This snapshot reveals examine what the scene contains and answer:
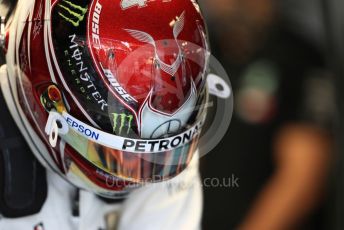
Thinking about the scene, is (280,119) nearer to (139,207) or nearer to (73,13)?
(139,207)

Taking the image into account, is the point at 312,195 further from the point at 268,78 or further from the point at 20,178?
the point at 20,178

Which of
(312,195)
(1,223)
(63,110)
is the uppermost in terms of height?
(63,110)

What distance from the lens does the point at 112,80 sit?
47cm

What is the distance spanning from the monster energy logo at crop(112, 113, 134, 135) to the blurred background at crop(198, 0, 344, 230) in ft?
1.63

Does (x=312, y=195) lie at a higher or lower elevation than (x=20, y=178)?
lower

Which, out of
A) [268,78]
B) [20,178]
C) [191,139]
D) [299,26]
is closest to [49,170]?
[20,178]

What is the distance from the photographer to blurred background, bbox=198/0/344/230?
1.00m

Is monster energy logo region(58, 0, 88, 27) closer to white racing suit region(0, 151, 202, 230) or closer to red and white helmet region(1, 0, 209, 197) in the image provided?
red and white helmet region(1, 0, 209, 197)

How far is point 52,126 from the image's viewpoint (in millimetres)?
506

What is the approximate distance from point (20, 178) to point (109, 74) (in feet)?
0.47

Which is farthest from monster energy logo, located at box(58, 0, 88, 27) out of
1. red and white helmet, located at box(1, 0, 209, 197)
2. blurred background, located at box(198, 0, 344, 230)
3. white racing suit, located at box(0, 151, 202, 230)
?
blurred background, located at box(198, 0, 344, 230)

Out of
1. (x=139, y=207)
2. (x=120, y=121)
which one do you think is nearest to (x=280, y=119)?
(x=139, y=207)

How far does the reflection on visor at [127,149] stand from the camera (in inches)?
19.5

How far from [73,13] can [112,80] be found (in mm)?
59
